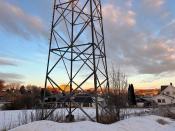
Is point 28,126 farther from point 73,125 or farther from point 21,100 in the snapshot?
point 21,100

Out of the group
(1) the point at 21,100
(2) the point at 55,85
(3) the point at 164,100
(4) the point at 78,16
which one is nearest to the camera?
(2) the point at 55,85

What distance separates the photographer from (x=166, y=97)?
3329 inches

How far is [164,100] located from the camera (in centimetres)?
8388

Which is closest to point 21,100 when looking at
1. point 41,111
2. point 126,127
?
point 41,111

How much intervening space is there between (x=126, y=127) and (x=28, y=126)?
350 cm

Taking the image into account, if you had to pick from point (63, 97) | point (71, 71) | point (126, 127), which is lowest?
point (126, 127)

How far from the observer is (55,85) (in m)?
13.0

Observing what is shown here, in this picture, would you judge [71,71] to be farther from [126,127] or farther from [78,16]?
[126,127]

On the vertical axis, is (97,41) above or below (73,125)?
above

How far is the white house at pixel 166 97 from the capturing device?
82.3m

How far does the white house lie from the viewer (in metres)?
82.3

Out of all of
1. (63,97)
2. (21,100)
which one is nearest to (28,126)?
(63,97)

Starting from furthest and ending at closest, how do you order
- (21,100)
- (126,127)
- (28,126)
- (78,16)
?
(21,100)
(78,16)
(126,127)
(28,126)

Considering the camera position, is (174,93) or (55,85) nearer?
(55,85)
